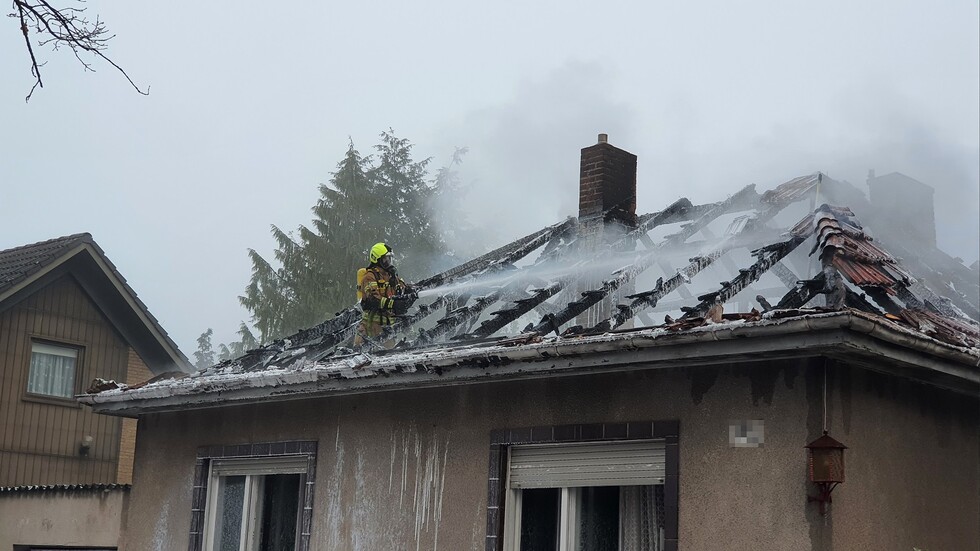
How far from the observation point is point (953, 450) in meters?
8.00

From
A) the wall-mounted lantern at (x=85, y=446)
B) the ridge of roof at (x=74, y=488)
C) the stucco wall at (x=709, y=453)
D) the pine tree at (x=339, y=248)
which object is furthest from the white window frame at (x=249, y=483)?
the pine tree at (x=339, y=248)

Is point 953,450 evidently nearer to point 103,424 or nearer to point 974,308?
point 974,308

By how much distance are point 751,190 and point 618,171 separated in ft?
4.77

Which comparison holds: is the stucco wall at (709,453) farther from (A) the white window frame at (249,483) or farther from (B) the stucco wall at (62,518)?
(B) the stucco wall at (62,518)

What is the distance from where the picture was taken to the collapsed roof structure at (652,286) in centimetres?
771

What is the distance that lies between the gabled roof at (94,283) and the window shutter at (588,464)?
1198 centimetres

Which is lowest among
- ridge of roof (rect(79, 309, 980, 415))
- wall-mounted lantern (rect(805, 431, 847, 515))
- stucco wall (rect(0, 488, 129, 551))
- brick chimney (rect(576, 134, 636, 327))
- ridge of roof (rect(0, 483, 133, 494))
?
stucco wall (rect(0, 488, 129, 551))

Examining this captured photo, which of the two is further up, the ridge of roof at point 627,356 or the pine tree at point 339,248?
the pine tree at point 339,248

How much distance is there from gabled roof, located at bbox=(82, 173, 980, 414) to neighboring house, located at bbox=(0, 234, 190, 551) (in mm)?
7748

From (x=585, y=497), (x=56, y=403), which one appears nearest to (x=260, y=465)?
(x=585, y=497)

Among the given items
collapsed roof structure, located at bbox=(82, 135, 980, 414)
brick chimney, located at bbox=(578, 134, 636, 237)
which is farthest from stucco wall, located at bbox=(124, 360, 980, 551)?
brick chimney, located at bbox=(578, 134, 636, 237)

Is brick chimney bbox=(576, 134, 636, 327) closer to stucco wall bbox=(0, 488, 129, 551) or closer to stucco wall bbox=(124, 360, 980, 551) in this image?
stucco wall bbox=(124, 360, 980, 551)

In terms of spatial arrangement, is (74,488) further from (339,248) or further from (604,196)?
(339,248)

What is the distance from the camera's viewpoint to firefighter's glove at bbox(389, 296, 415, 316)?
11727 mm
